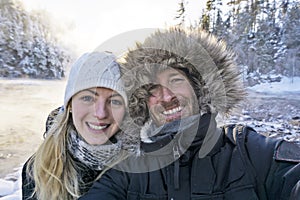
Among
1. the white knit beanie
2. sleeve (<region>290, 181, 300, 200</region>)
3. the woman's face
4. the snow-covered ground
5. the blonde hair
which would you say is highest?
the white knit beanie

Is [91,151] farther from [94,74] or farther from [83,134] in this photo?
[94,74]

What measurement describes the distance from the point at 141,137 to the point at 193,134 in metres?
0.28

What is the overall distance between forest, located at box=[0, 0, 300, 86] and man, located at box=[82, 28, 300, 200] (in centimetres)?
1409

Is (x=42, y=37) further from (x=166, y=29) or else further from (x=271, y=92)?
(x=166, y=29)

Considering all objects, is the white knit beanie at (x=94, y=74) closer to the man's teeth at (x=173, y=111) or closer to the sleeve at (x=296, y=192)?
the man's teeth at (x=173, y=111)

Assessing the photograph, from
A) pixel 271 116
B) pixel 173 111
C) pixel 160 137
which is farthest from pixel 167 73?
pixel 271 116

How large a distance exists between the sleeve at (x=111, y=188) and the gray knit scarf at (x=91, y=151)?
0.21m

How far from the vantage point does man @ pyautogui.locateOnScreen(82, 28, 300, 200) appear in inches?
59.1

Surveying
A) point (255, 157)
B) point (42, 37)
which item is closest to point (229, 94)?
point (255, 157)

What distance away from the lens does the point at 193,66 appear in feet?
5.80

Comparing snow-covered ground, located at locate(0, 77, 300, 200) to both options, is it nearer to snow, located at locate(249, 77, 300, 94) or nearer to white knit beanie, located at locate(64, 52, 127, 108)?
snow, located at locate(249, 77, 300, 94)

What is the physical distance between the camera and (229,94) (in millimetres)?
1724

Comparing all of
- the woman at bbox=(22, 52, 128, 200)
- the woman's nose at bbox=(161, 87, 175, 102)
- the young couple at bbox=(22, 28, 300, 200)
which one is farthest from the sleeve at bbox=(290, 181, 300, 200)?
the woman at bbox=(22, 52, 128, 200)

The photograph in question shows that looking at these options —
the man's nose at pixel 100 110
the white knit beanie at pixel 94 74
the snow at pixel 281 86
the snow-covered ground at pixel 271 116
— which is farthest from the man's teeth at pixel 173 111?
the snow at pixel 281 86
